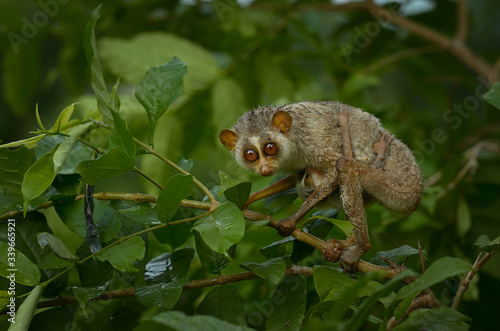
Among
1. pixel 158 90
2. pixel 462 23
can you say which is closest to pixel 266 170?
pixel 158 90

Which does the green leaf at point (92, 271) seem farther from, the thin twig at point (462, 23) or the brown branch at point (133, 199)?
the thin twig at point (462, 23)

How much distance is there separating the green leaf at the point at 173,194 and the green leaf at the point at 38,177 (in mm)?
292

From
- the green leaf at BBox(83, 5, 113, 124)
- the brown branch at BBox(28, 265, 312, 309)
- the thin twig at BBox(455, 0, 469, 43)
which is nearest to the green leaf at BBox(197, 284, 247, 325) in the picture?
the brown branch at BBox(28, 265, 312, 309)

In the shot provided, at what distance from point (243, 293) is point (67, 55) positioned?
2.48m

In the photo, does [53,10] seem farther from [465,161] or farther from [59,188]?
[465,161]

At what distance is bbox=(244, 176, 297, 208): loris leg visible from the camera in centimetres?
205

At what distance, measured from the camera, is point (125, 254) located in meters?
1.45

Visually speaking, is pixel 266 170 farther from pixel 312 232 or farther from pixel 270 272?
pixel 270 272

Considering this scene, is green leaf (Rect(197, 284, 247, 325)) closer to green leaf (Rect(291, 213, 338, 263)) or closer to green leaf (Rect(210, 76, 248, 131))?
green leaf (Rect(291, 213, 338, 263))

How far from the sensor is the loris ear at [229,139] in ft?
8.06

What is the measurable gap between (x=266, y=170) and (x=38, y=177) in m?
1.00

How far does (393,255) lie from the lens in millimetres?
1745

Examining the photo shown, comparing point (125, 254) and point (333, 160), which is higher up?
point (125, 254)

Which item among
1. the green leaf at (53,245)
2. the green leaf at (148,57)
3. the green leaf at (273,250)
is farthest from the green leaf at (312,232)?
the green leaf at (148,57)
